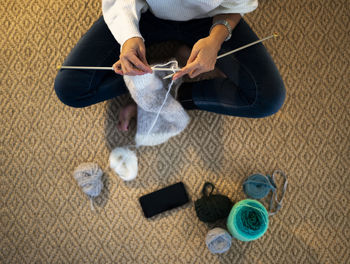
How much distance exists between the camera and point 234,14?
0.67 m

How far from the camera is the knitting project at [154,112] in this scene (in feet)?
2.49

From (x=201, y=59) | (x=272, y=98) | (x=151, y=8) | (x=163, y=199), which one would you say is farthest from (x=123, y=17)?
(x=163, y=199)

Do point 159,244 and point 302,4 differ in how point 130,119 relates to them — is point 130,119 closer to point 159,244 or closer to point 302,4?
point 159,244

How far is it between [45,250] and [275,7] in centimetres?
104

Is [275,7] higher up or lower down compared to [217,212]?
higher up

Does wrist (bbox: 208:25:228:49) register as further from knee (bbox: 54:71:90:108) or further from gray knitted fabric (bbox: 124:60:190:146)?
knee (bbox: 54:71:90:108)

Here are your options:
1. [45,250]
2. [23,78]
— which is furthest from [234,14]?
[45,250]

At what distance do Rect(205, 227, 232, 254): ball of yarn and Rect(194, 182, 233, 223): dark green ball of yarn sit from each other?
0.12 ft

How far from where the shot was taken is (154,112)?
81 cm

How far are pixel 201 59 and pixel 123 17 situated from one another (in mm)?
198

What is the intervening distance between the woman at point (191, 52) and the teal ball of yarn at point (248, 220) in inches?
10.3

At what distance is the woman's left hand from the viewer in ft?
1.95

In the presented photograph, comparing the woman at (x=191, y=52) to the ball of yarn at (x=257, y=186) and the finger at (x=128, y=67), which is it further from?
the ball of yarn at (x=257, y=186)

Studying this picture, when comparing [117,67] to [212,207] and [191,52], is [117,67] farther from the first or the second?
[212,207]
